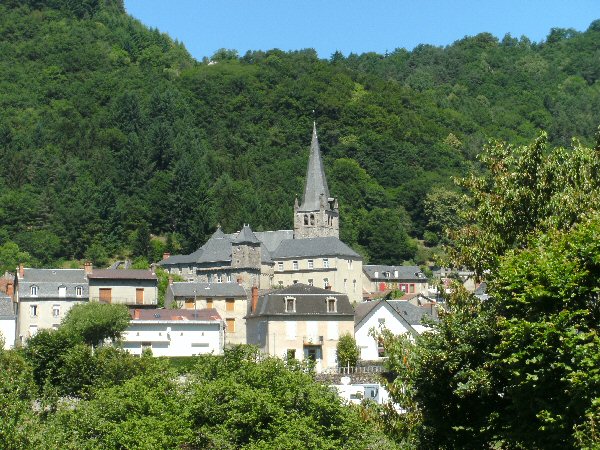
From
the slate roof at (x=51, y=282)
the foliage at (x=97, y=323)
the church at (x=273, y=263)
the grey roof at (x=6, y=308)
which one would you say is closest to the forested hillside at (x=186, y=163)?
the church at (x=273, y=263)

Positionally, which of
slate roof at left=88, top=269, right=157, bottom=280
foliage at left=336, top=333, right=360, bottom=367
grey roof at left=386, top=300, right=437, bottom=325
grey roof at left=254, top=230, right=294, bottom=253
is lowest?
foliage at left=336, top=333, right=360, bottom=367

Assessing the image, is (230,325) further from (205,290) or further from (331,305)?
(331,305)

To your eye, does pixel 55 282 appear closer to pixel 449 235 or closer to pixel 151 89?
pixel 449 235

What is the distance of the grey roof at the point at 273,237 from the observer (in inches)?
4496

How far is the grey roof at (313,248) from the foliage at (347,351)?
36.9 m

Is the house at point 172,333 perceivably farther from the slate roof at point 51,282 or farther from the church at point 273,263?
the church at point 273,263

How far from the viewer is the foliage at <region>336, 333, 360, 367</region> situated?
216 ft

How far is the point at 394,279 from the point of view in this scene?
117875 mm

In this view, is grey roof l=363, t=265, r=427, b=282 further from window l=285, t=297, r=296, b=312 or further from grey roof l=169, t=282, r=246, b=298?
window l=285, t=297, r=296, b=312

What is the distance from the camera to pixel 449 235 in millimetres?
33312

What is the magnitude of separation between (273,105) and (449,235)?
167775 millimetres

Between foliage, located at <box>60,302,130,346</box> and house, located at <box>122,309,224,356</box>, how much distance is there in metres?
1.45

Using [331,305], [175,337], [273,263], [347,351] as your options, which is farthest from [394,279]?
[347,351]

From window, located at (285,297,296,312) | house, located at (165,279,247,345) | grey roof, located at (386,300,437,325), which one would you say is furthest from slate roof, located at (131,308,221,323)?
grey roof, located at (386,300,437,325)
